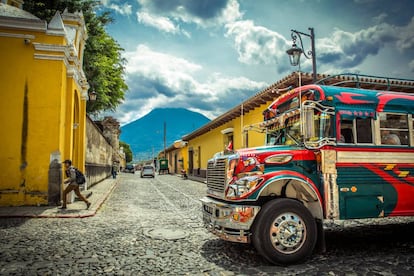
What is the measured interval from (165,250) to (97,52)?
19428 mm

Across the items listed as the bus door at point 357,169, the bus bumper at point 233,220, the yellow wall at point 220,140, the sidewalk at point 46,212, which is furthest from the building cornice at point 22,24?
the bus door at point 357,169

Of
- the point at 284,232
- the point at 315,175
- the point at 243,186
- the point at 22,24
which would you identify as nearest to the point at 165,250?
the point at 243,186

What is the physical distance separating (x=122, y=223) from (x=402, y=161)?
250 inches

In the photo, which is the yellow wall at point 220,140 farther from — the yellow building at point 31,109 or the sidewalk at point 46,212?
the yellow building at point 31,109

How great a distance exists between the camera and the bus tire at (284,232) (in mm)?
4234

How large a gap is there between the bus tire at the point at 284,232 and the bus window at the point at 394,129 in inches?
87.3

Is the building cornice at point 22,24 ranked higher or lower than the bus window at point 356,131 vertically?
higher

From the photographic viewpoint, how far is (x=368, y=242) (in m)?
5.72

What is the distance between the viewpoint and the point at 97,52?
21.1 meters

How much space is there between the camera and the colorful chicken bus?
171 inches

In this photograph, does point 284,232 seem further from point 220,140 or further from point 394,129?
point 220,140

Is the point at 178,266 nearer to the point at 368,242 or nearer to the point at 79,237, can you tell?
the point at 79,237

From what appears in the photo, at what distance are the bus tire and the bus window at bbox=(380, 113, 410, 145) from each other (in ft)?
7.28

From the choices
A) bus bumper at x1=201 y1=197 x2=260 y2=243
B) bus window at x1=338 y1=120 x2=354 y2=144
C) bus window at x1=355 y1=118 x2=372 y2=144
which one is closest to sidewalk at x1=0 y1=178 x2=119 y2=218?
bus bumper at x1=201 y1=197 x2=260 y2=243
